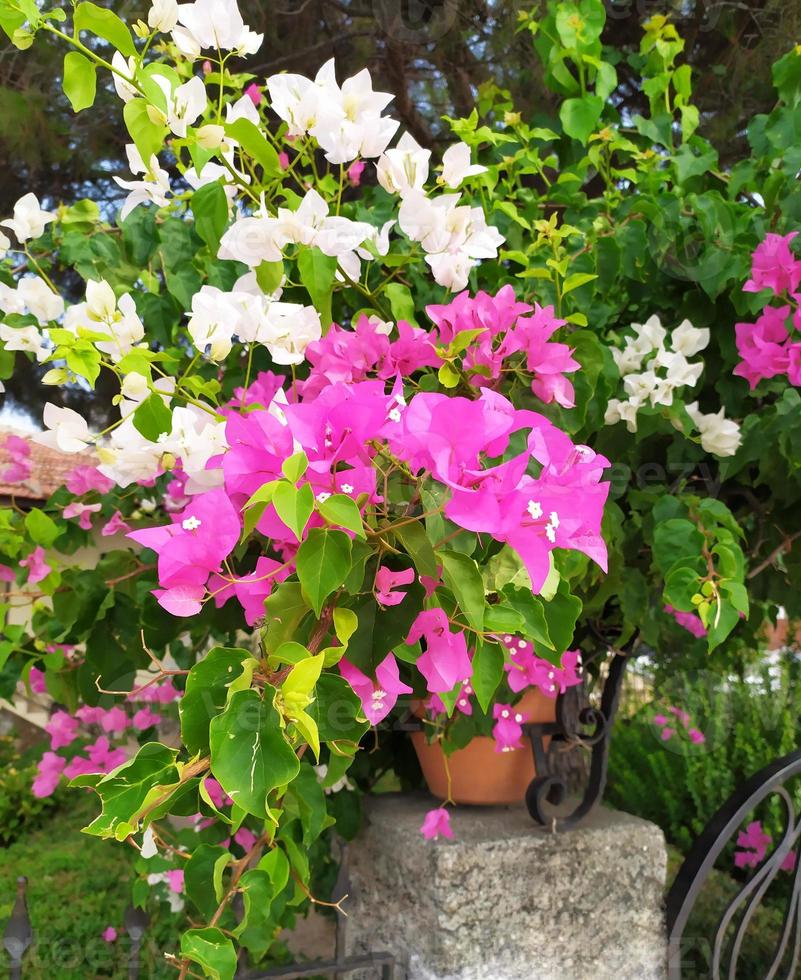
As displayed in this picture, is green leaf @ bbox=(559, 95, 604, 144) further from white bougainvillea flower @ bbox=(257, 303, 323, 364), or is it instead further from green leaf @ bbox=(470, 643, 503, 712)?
green leaf @ bbox=(470, 643, 503, 712)

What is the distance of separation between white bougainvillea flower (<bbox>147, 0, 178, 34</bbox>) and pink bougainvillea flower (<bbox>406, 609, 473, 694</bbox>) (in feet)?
1.71

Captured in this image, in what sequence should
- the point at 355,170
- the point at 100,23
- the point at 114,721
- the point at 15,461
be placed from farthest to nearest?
the point at 114,721 < the point at 15,461 < the point at 355,170 < the point at 100,23

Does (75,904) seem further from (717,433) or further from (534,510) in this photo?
(534,510)

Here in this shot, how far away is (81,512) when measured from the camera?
127 centimetres

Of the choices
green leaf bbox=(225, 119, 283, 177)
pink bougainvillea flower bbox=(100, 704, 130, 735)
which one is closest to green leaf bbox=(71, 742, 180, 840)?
green leaf bbox=(225, 119, 283, 177)

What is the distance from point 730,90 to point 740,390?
1138 millimetres

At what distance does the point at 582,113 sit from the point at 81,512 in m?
0.92

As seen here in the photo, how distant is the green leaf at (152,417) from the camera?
646 millimetres

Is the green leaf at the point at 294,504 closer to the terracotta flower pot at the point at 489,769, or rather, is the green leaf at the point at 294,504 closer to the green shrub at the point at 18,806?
the terracotta flower pot at the point at 489,769

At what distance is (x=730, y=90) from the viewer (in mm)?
1979

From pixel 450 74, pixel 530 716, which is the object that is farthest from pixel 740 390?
→ pixel 450 74

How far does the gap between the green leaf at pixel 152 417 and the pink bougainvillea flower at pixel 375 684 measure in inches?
9.1

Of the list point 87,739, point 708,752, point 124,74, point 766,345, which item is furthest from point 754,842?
point 124,74

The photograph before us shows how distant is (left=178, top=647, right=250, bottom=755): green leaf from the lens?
49cm
